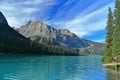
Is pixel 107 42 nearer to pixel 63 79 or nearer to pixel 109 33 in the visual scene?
pixel 109 33

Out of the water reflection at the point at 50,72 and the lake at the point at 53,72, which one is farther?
the water reflection at the point at 50,72

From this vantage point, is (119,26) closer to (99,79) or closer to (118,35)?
(118,35)

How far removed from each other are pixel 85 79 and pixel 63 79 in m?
4.60

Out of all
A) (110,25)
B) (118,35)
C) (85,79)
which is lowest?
(85,79)

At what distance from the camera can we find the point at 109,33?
10194cm

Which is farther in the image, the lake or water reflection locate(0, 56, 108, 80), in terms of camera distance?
water reflection locate(0, 56, 108, 80)

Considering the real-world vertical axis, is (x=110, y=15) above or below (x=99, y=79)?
above

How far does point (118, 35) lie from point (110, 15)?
98.9 ft

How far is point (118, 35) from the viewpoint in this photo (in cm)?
7412

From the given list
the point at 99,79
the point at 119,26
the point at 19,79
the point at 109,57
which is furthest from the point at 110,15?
the point at 19,79

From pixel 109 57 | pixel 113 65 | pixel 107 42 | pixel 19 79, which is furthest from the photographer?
pixel 107 42

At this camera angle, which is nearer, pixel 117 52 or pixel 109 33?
pixel 117 52

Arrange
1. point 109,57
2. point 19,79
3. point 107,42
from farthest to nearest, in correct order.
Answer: point 107,42 < point 109,57 < point 19,79

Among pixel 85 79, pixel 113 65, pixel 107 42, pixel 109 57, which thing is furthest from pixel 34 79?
pixel 107 42
